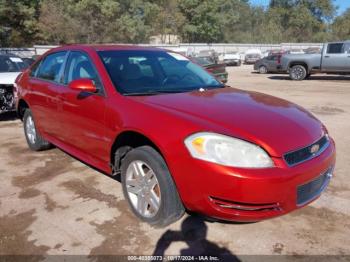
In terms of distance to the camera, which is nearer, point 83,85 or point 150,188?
point 150,188

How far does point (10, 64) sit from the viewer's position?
30.5 ft

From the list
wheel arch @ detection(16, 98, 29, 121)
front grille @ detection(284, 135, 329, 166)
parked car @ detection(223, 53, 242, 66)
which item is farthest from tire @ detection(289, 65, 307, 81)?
parked car @ detection(223, 53, 242, 66)

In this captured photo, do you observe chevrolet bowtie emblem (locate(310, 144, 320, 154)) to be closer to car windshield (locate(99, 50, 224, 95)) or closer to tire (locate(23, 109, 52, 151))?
car windshield (locate(99, 50, 224, 95))

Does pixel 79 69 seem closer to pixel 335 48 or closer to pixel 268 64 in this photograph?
pixel 335 48

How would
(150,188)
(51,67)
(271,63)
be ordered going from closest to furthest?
(150,188) → (51,67) → (271,63)

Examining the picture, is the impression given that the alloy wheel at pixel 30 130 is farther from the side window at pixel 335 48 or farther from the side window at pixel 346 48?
the side window at pixel 346 48

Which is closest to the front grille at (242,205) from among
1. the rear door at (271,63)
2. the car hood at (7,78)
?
the car hood at (7,78)

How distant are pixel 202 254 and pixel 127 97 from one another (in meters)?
1.61

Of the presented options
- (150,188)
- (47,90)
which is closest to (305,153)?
(150,188)

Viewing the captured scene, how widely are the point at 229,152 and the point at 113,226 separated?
1405 millimetres

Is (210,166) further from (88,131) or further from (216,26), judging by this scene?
(216,26)

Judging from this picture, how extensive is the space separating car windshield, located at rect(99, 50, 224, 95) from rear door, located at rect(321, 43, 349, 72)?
1512cm

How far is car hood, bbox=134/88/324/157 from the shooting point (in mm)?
2984

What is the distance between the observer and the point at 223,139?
2.94 m
